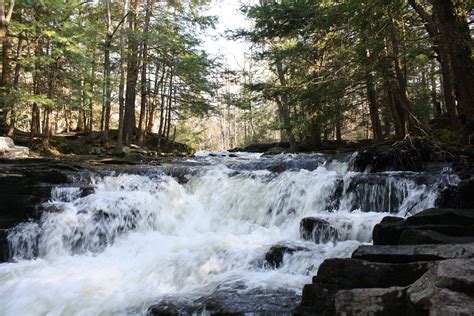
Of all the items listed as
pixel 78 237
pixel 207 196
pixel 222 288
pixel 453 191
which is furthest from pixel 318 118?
pixel 222 288

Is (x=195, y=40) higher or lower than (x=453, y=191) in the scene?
higher

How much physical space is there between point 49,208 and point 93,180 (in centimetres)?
213

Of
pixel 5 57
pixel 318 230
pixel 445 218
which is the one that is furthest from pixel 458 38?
pixel 5 57

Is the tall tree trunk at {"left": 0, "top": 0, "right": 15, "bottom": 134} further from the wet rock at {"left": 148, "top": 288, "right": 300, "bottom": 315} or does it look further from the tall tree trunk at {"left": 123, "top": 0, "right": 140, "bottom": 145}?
the wet rock at {"left": 148, "top": 288, "right": 300, "bottom": 315}

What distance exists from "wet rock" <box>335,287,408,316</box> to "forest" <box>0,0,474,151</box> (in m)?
5.65

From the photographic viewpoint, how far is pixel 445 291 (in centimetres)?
283

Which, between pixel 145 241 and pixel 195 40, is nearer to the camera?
pixel 145 241

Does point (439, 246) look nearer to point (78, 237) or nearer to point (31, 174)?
point (78, 237)

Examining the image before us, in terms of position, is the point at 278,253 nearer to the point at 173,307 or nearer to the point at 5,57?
the point at 173,307

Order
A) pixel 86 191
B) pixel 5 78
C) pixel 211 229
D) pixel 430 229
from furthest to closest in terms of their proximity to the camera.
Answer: pixel 5 78
pixel 86 191
pixel 211 229
pixel 430 229

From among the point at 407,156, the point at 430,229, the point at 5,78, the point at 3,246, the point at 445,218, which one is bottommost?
the point at 3,246

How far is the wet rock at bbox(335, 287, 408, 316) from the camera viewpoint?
10.5ft

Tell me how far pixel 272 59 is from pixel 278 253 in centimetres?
1396

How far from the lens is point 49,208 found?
30.7 ft
